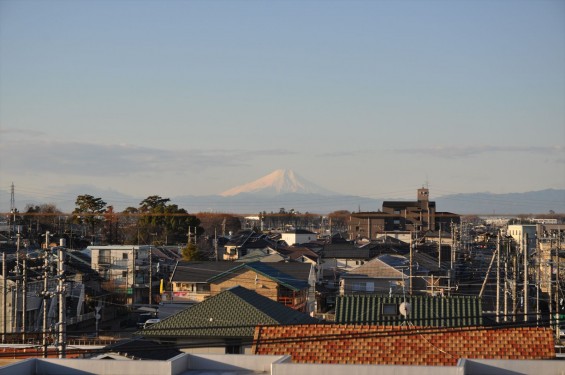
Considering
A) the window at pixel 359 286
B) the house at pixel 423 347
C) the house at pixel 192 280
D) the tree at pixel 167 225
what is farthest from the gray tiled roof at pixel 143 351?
the tree at pixel 167 225

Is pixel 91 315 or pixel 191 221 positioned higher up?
pixel 191 221

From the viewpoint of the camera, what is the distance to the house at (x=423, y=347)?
47.5ft

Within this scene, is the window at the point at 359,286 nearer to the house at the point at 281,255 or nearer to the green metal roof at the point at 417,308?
the house at the point at 281,255

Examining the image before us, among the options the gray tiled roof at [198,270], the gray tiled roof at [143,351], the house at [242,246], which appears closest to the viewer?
the gray tiled roof at [143,351]

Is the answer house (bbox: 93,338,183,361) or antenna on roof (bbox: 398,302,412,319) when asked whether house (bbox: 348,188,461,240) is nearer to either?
antenna on roof (bbox: 398,302,412,319)

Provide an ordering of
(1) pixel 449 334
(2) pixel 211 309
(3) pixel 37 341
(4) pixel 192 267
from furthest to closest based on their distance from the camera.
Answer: (4) pixel 192 267 < (3) pixel 37 341 < (2) pixel 211 309 < (1) pixel 449 334

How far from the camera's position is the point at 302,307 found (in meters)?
36.8

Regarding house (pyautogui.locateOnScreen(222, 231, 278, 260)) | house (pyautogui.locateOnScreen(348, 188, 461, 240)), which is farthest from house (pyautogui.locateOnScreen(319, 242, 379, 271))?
house (pyautogui.locateOnScreen(348, 188, 461, 240))

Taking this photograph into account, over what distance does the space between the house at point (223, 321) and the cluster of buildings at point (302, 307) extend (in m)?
0.04

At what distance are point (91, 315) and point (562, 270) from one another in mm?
24747


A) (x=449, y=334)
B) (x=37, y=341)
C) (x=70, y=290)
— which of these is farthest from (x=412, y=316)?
(x=70, y=290)

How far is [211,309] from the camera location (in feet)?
65.7

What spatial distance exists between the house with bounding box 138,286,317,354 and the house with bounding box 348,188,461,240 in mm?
71293

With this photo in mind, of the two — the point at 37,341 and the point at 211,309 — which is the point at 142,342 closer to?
the point at 211,309
